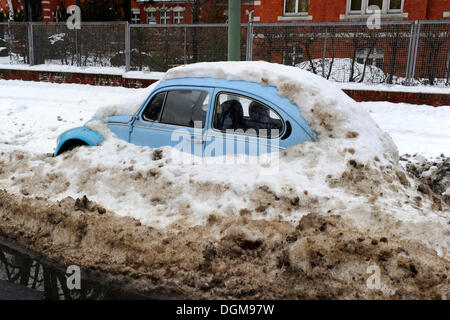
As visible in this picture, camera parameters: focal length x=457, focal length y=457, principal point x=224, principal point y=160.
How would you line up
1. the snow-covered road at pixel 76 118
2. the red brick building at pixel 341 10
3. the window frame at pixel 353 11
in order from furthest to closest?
the window frame at pixel 353 11, the red brick building at pixel 341 10, the snow-covered road at pixel 76 118

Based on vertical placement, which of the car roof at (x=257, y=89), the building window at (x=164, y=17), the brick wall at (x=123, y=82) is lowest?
the brick wall at (x=123, y=82)

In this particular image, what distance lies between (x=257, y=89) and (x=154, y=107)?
1.46 m

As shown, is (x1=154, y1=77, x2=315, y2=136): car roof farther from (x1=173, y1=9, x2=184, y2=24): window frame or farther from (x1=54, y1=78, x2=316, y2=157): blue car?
(x1=173, y1=9, x2=184, y2=24): window frame

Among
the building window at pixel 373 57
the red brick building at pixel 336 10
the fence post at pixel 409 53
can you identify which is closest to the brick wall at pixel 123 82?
the fence post at pixel 409 53

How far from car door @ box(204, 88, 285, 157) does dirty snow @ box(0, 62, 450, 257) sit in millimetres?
210

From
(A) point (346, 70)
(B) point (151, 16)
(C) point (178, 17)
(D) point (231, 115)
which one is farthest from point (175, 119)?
(B) point (151, 16)

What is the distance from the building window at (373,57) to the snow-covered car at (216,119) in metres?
9.28

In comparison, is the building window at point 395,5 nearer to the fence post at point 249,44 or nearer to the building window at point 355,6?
the building window at point 355,6

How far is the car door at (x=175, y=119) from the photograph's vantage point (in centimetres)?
569

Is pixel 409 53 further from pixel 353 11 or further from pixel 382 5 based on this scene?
pixel 353 11

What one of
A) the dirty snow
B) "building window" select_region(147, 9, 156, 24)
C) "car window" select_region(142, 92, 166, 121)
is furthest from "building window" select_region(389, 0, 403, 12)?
"building window" select_region(147, 9, 156, 24)

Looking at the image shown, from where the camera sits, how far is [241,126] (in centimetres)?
551
